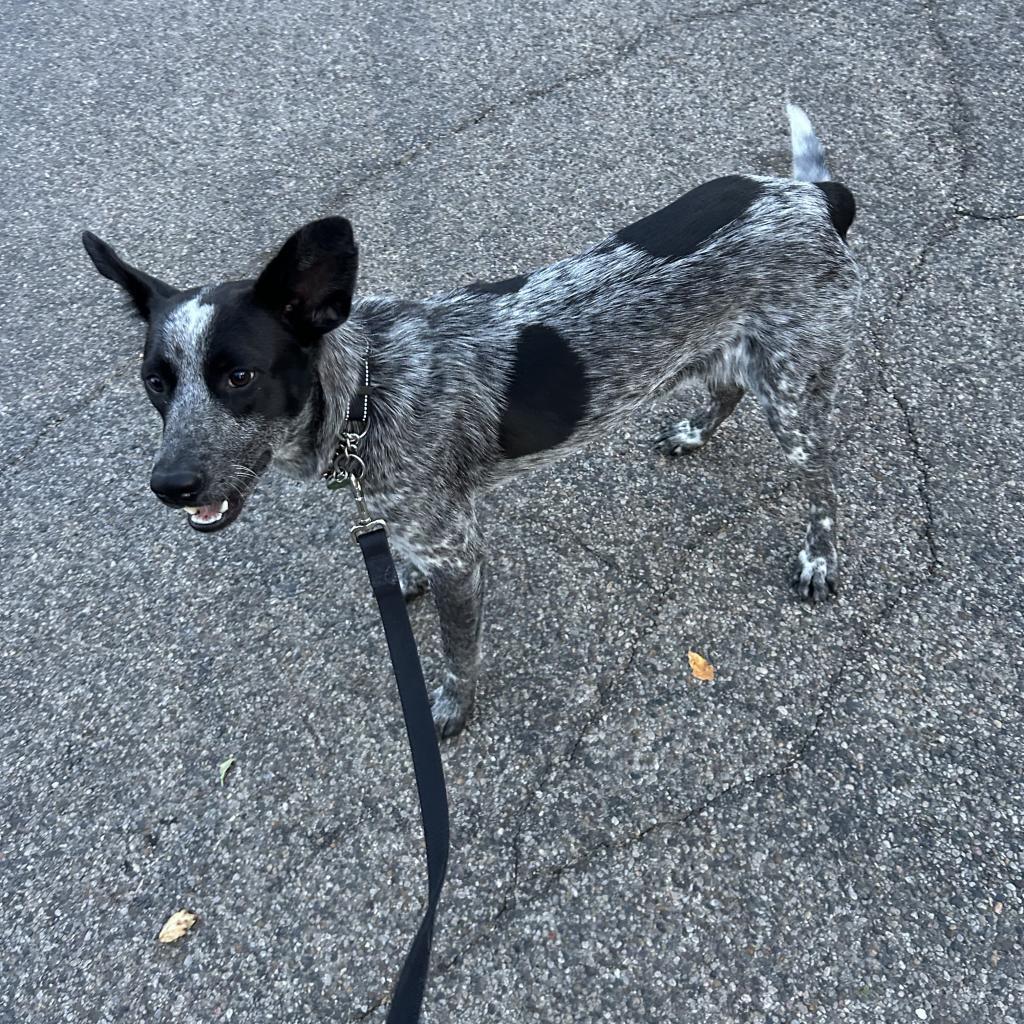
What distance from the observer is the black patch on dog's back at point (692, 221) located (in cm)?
288

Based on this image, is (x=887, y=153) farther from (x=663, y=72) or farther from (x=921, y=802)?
(x=921, y=802)

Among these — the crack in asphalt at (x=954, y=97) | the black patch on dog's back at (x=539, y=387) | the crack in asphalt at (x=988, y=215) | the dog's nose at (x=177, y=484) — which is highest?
the dog's nose at (x=177, y=484)

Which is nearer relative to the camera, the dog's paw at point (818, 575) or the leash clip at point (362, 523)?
the leash clip at point (362, 523)

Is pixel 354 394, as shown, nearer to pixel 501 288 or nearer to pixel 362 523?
pixel 362 523

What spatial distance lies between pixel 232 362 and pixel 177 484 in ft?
1.12

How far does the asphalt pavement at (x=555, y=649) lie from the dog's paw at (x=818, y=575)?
66 mm

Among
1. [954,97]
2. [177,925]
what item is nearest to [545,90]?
[954,97]

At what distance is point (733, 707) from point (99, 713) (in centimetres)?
227

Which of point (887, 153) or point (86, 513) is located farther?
point (887, 153)

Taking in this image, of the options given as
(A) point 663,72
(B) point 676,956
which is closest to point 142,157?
(A) point 663,72

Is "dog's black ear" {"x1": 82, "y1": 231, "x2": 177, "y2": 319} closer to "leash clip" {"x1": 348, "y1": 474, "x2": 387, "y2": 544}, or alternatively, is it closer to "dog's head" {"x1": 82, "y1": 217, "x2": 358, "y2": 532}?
"dog's head" {"x1": 82, "y1": 217, "x2": 358, "y2": 532}

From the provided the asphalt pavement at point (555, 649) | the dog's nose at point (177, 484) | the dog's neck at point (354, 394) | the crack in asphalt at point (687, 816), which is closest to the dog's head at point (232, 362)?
the dog's nose at point (177, 484)

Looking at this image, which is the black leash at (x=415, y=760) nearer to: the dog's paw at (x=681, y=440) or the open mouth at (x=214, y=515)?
the open mouth at (x=214, y=515)

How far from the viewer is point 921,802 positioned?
275 cm
